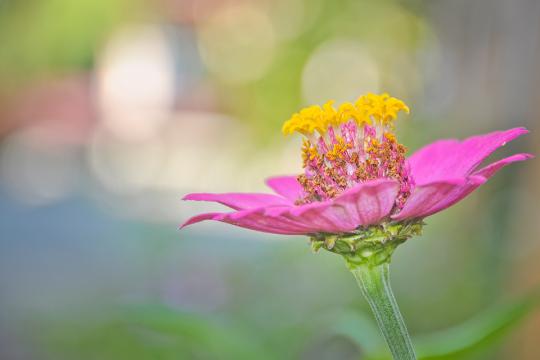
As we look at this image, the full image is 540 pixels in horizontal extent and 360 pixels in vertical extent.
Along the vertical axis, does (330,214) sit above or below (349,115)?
below

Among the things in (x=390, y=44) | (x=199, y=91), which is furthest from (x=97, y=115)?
(x=390, y=44)

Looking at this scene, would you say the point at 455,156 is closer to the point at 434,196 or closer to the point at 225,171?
the point at 434,196

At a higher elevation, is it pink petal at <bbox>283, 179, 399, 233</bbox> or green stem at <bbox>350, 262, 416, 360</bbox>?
pink petal at <bbox>283, 179, 399, 233</bbox>

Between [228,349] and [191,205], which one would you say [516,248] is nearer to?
[228,349]

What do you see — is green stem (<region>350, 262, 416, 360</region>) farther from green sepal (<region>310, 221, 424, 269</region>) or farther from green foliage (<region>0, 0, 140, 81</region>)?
green foliage (<region>0, 0, 140, 81</region>)

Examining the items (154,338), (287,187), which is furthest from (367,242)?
(154,338)

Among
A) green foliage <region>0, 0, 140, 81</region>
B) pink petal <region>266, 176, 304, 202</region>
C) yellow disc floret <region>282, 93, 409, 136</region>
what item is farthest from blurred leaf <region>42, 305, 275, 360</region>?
green foliage <region>0, 0, 140, 81</region>
